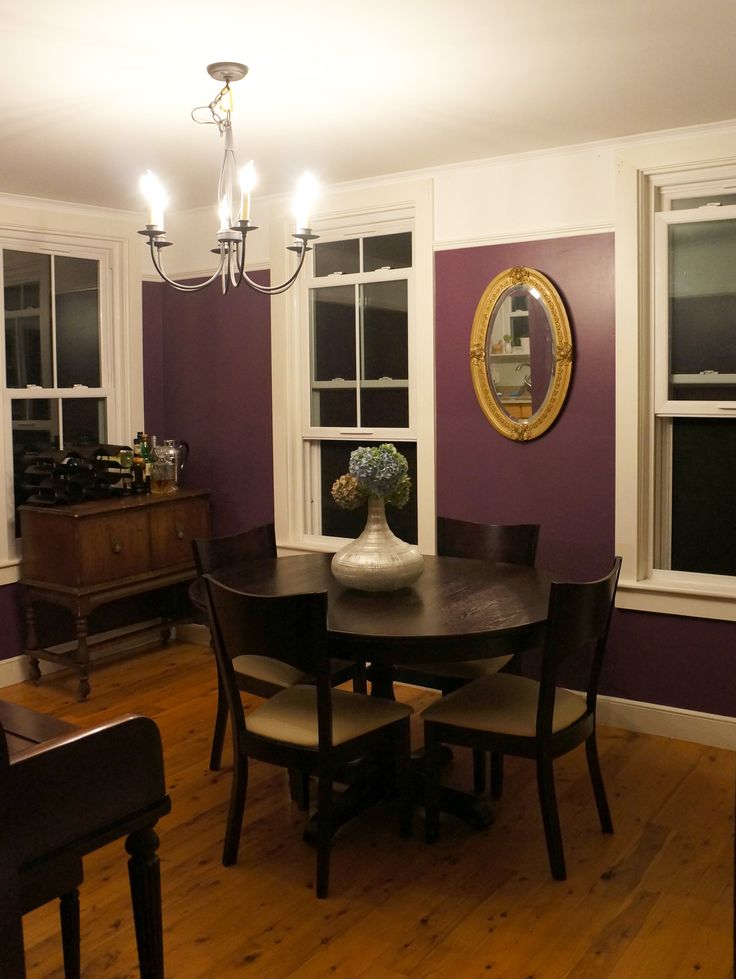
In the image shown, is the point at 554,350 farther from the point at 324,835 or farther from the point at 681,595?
the point at 324,835

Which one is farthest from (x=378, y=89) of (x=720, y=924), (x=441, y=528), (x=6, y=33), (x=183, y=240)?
(x=720, y=924)

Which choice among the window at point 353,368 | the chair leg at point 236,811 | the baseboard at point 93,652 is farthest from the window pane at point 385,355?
the chair leg at point 236,811

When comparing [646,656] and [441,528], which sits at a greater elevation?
[441,528]

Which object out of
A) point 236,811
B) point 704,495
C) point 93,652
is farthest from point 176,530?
point 704,495

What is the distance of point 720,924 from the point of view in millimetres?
2543

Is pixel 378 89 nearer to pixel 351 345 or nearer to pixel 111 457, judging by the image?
pixel 351 345

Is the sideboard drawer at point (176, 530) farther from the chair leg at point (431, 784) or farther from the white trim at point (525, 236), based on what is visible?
the chair leg at point (431, 784)

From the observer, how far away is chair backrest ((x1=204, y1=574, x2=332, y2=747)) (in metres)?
2.60

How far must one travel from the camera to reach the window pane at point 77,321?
4996 mm

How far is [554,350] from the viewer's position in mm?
4027

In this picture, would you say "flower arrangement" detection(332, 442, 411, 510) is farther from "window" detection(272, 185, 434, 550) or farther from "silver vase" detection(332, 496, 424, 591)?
"window" detection(272, 185, 434, 550)

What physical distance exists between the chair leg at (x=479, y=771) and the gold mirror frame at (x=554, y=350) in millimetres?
1462

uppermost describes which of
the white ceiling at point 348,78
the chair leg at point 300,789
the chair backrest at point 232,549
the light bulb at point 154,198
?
the white ceiling at point 348,78

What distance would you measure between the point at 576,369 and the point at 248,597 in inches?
78.4
